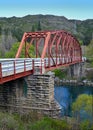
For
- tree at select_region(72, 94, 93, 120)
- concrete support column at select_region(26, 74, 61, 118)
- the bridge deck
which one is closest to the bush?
the bridge deck

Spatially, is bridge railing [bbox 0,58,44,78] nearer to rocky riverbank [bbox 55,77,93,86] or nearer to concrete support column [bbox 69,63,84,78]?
rocky riverbank [bbox 55,77,93,86]

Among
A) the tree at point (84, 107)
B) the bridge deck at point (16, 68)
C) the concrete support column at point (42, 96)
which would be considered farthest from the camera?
the tree at point (84, 107)

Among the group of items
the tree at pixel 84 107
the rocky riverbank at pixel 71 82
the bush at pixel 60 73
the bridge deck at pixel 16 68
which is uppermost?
the bridge deck at pixel 16 68

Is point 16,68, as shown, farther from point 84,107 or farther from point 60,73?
point 60,73

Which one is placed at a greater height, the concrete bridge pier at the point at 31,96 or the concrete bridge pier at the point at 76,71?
the concrete bridge pier at the point at 31,96

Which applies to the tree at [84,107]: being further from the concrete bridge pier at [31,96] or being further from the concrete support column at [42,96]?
the concrete support column at [42,96]

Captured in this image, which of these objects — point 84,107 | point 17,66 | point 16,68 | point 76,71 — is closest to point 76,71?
point 76,71

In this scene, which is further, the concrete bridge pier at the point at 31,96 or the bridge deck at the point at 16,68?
the concrete bridge pier at the point at 31,96

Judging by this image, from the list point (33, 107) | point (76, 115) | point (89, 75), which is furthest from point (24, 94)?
point (89, 75)

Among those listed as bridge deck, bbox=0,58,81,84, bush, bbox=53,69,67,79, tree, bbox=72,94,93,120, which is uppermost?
bridge deck, bbox=0,58,81,84

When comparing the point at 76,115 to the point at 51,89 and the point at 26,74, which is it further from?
the point at 26,74

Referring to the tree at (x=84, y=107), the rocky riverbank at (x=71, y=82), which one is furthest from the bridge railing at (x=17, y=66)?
the rocky riverbank at (x=71, y=82)

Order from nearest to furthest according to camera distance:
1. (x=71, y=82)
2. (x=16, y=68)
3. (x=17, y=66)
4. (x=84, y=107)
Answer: (x=16, y=68), (x=17, y=66), (x=84, y=107), (x=71, y=82)

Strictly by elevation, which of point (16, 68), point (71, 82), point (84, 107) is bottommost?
point (71, 82)
